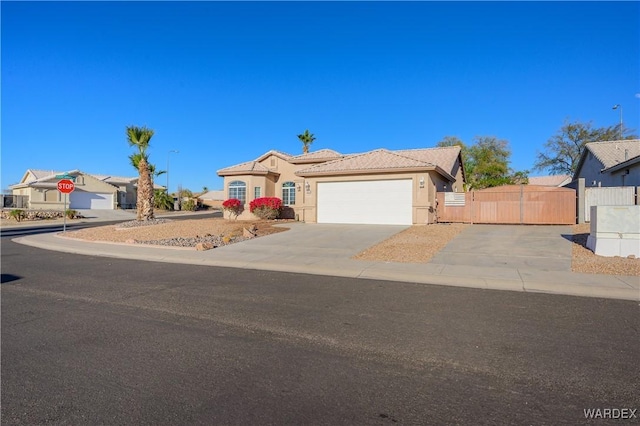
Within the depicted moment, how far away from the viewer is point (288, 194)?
2848 centimetres

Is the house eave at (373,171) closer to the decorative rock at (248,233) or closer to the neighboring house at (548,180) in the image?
the decorative rock at (248,233)

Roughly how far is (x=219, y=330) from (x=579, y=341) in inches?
187

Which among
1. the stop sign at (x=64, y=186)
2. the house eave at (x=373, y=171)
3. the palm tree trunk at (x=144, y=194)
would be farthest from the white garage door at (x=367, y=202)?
the stop sign at (x=64, y=186)

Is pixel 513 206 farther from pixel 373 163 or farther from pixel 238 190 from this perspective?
pixel 238 190

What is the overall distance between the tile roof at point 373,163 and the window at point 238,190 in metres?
6.07

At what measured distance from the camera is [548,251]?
476 inches

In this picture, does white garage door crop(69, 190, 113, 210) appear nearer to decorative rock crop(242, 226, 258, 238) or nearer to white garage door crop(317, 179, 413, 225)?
white garage door crop(317, 179, 413, 225)

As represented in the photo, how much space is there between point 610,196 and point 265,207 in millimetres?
18816

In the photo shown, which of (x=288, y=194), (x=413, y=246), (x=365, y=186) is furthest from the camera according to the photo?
A: (x=288, y=194)

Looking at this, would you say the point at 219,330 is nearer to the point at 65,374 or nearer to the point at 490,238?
the point at 65,374

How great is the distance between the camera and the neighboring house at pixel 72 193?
42.8 metres

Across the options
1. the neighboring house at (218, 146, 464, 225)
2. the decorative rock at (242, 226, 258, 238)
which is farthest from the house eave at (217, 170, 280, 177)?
the decorative rock at (242, 226, 258, 238)

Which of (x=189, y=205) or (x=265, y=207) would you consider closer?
(x=265, y=207)

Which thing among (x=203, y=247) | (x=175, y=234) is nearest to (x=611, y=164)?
(x=203, y=247)
